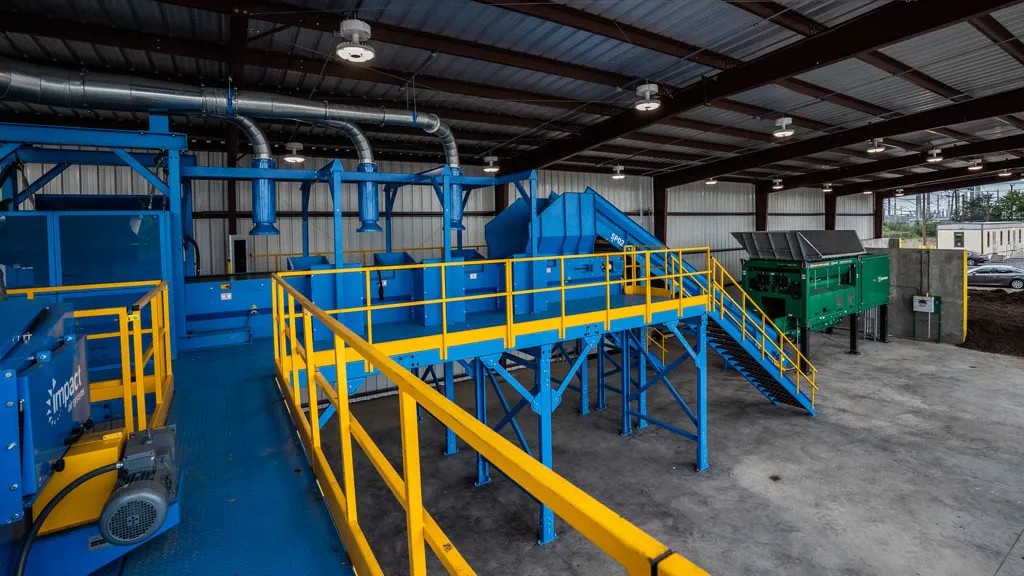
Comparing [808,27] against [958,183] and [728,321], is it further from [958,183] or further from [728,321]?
[958,183]

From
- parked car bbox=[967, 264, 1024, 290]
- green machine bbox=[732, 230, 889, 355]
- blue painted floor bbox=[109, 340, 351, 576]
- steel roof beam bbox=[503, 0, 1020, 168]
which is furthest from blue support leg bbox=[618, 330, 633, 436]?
parked car bbox=[967, 264, 1024, 290]

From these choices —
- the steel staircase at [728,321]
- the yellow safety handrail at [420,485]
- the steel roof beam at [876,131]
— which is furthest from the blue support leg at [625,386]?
the steel roof beam at [876,131]

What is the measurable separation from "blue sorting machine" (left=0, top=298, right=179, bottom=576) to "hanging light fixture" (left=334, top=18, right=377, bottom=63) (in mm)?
5347

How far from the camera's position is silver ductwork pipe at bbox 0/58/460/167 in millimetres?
8258

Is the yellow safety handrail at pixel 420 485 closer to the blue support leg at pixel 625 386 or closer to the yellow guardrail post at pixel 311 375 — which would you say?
the yellow guardrail post at pixel 311 375

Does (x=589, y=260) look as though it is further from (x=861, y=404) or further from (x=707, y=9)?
(x=861, y=404)

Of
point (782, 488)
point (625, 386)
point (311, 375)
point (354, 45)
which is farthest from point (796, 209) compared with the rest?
point (311, 375)

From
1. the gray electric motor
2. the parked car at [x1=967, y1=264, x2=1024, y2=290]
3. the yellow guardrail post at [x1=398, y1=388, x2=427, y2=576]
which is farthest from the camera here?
the parked car at [x1=967, y1=264, x2=1024, y2=290]

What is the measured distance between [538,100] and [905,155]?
20368mm

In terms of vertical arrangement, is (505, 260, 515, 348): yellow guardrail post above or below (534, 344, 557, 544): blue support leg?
above

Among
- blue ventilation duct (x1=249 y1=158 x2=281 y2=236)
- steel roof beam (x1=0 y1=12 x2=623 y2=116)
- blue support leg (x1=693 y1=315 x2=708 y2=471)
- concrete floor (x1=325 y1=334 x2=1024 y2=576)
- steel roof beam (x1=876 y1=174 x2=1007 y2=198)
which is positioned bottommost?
concrete floor (x1=325 y1=334 x2=1024 y2=576)

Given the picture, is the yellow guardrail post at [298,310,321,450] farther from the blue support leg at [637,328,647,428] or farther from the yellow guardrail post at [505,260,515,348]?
the blue support leg at [637,328,647,428]

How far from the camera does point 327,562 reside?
9.90 feet

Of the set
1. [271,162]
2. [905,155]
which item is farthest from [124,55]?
[905,155]
